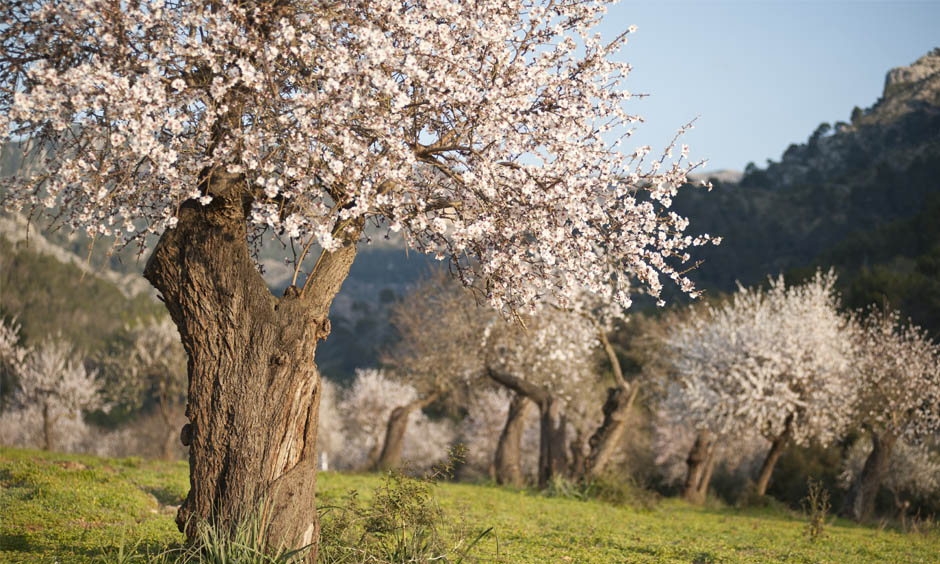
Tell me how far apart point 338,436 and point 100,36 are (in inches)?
2173

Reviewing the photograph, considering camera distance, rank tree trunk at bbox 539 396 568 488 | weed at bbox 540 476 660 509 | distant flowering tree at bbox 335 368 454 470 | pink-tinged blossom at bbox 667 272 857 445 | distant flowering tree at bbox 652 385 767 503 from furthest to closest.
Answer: distant flowering tree at bbox 335 368 454 470
distant flowering tree at bbox 652 385 767 503
pink-tinged blossom at bbox 667 272 857 445
tree trunk at bbox 539 396 568 488
weed at bbox 540 476 660 509

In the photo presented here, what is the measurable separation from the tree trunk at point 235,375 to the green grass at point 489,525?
102 cm

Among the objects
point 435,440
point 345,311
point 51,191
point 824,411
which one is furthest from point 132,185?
point 345,311

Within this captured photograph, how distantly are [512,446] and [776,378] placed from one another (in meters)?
9.31

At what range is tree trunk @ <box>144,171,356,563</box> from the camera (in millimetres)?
6418

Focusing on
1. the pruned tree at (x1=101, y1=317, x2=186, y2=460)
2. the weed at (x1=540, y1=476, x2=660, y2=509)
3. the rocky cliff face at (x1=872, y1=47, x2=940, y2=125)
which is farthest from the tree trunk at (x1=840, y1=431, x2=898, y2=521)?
the rocky cliff face at (x1=872, y1=47, x2=940, y2=125)

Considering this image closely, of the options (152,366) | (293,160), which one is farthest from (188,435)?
(152,366)

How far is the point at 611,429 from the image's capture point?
18.7 meters

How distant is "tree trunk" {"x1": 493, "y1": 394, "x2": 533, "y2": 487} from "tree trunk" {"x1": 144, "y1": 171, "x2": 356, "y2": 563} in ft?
58.9

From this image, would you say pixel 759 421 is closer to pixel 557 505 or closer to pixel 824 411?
pixel 824 411

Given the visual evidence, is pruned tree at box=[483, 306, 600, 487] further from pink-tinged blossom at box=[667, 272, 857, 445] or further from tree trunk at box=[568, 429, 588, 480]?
pink-tinged blossom at box=[667, 272, 857, 445]

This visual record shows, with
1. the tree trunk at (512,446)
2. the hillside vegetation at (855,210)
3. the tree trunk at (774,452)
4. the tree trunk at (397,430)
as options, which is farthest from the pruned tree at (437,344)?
the hillside vegetation at (855,210)

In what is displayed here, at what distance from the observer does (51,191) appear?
20.0ft

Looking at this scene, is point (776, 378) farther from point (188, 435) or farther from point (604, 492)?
point (188, 435)
